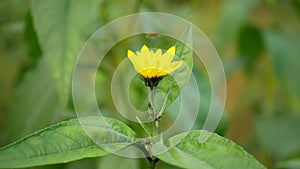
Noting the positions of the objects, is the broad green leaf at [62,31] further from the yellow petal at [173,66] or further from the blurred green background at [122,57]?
the yellow petal at [173,66]

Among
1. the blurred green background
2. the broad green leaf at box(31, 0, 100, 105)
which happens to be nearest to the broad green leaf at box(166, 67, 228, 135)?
the blurred green background

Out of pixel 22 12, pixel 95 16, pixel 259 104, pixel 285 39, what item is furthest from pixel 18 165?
pixel 259 104

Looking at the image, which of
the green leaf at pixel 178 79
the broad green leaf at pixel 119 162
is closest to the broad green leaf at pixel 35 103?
the broad green leaf at pixel 119 162

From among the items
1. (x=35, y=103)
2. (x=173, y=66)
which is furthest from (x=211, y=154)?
(x=35, y=103)

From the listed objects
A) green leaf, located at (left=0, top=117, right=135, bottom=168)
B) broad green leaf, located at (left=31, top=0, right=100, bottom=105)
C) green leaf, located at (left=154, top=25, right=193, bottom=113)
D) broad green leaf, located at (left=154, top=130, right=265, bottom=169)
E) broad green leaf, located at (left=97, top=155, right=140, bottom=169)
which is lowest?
broad green leaf, located at (left=97, top=155, right=140, bottom=169)

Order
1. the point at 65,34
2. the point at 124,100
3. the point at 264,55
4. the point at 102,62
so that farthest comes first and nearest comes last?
the point at 264,55 → the point at 102,62 → the point at 124,100 → the point at 65,34

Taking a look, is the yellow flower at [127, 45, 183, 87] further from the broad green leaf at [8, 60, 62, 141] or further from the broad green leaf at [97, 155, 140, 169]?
the broad green leaf at [8, 60, 62, 141]

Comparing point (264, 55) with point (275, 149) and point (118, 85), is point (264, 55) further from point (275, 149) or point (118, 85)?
point (118, 85)
